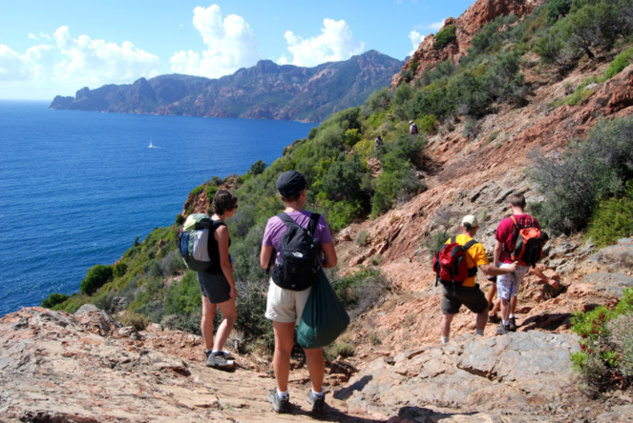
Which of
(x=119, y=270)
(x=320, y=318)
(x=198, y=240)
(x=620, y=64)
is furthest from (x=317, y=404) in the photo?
(x=119, y=270)

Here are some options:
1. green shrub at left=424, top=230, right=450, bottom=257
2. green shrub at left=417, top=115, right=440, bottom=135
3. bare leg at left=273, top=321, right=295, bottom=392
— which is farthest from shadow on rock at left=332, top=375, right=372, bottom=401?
green shrub at left=417, top=115, right=440, bottom=135

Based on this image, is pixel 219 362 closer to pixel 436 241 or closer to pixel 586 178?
pixel 436 241

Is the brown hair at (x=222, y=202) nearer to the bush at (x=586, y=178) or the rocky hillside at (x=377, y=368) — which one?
the rocky hillside at (x=377, y=368)

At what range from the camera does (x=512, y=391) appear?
10.9 ft

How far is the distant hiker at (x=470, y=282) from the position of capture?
159 inches

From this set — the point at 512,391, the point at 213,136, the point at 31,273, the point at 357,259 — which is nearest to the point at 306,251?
the point at 512,391

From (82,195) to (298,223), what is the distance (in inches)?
2345

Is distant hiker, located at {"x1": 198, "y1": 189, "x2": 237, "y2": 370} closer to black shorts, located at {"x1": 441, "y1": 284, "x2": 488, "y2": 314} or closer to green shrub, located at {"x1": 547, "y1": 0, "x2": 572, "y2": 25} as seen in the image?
black shorts, located at {"x1": 441, "y1": 284, "x2": 488, "y2": 314}

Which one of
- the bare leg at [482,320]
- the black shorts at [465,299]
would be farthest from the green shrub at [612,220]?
the black shorts at [465,299]

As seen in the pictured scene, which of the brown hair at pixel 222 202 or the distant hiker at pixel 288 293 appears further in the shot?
→ the brown hair at pixel 222 202

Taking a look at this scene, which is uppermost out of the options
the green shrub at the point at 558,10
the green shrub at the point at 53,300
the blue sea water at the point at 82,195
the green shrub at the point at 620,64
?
the green shrub at the point at 558,10

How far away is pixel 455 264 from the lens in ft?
13.3

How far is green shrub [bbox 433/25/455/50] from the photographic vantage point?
35.5 meters

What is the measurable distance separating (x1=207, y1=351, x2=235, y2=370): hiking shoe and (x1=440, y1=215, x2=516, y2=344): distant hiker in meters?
2.57
